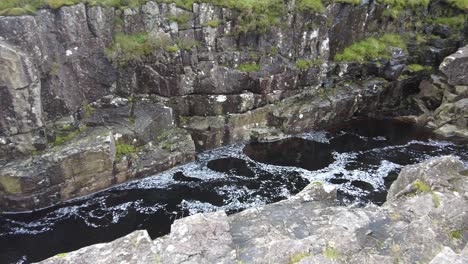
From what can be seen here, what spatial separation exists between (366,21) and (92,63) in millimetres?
20687

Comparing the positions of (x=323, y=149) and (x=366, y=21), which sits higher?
(x=366, y=21)

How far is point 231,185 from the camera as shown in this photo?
21.2 m

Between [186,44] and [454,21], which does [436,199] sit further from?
[454,21]

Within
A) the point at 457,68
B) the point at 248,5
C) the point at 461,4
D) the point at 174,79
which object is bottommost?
the point at 457,68

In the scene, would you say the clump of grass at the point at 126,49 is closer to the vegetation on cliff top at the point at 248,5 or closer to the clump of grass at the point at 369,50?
the vegetation on cliff top at the point at 248,5

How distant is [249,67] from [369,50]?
413 inches

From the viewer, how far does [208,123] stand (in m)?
25.2

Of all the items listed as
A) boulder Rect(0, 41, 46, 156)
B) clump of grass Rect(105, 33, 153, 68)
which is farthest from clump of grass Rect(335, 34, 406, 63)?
boulder Rect(0, 41, 46, 156)

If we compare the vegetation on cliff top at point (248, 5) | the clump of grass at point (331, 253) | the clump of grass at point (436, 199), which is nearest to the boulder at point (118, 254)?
the clump of grass at point (331, 253)

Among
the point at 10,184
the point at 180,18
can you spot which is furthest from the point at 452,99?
the point at 10,184

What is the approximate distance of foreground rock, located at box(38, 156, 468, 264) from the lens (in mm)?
8875

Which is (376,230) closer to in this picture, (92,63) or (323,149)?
(323,149)

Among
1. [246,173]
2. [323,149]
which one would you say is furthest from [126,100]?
[323,149]

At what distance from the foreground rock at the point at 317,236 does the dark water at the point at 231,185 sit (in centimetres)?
813
